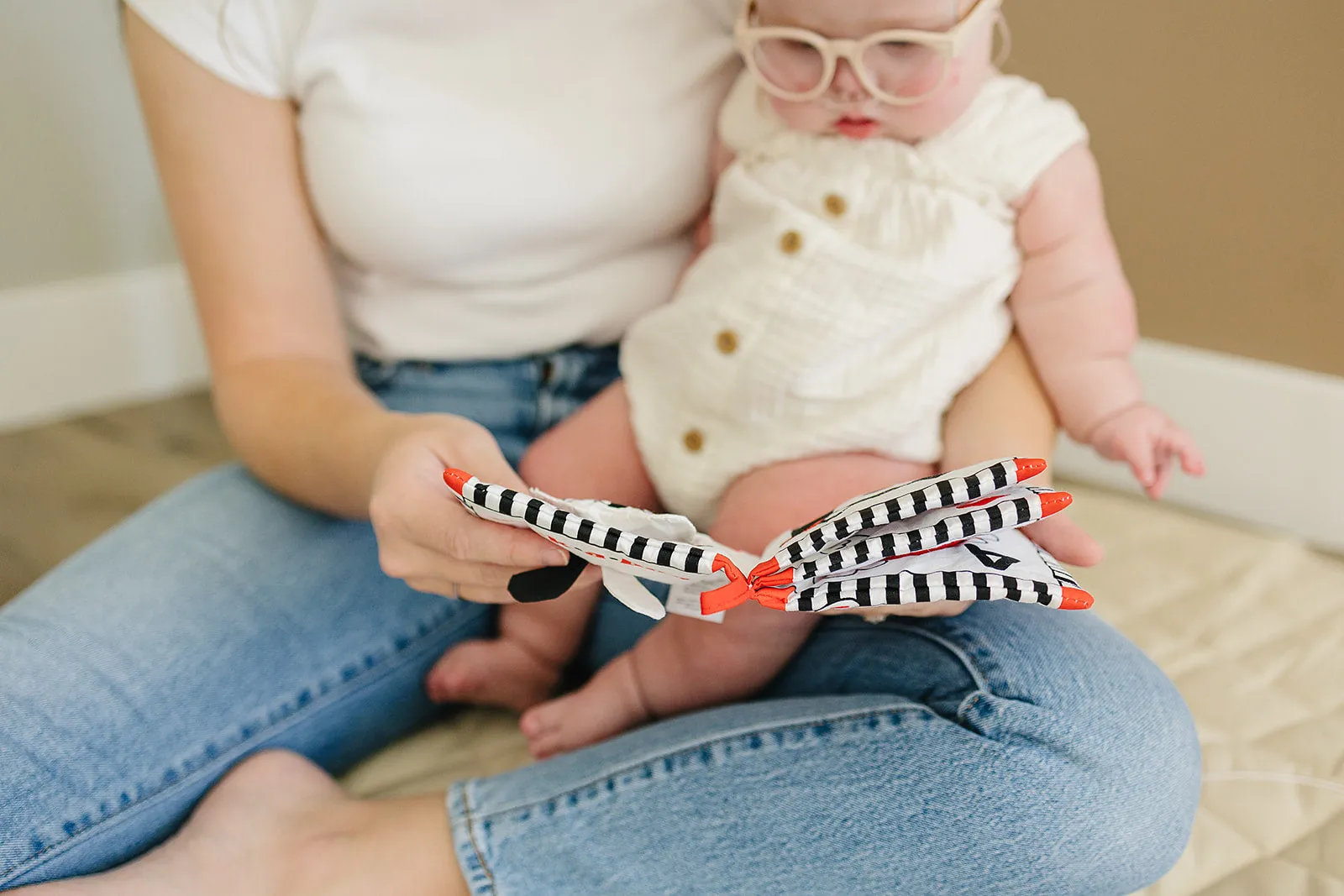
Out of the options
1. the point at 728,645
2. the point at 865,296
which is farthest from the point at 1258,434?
the point at 728,645

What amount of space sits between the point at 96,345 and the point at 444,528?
1.47 meters

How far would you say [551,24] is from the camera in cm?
91

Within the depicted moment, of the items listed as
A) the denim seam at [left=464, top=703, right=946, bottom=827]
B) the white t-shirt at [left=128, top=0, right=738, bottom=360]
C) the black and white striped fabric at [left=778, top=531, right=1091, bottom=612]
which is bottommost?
the denim seam at [left=464, top=703, right=946, bottom=827]

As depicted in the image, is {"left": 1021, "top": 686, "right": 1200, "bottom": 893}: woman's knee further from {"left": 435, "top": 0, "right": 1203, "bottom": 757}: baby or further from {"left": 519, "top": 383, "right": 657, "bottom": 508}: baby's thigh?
{"left": 519, "top": 383, "right": 657, "bottom": 508}: baby's thigh

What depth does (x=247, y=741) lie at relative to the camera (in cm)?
79

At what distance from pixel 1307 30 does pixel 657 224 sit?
2.53 feet

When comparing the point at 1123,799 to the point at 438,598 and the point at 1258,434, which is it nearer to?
the point at 438,598

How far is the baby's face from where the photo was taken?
0.74 metres

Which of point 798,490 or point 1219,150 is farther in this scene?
point 1219,150

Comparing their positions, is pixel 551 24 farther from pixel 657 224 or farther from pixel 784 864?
pixel 784 864

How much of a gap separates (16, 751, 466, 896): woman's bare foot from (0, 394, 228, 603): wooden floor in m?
0.68

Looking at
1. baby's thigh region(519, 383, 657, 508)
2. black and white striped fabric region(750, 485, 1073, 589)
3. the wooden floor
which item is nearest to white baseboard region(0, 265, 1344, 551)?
the wooden floor

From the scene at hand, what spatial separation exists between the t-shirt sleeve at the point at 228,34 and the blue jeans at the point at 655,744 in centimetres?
38

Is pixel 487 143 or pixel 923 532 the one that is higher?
pixel 487 143
